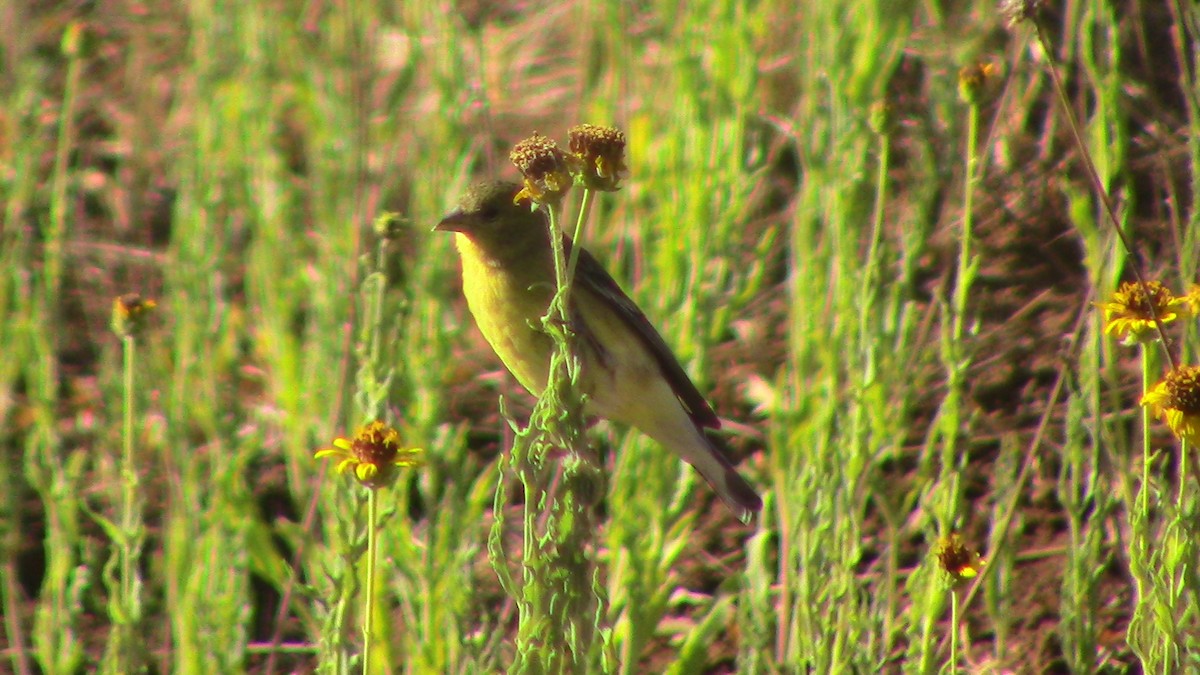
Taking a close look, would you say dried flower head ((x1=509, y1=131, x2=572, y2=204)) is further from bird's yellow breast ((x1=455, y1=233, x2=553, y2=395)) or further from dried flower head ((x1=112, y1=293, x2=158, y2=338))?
bird's yellow breast ((x1=455, y1=233, x2=553, y2=395))

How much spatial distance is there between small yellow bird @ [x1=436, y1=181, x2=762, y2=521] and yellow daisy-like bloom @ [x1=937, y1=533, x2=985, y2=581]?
3.50 ft

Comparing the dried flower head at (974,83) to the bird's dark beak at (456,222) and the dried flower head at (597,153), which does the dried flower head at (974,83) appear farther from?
the dried flower head at (597,153)

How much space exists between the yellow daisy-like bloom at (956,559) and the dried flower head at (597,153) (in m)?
0.99

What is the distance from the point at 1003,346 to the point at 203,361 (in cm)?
253

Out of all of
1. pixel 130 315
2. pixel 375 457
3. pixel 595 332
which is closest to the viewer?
pixel 375 457

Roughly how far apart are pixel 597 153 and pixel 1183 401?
3.31ft

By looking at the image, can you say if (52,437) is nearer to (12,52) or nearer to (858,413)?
(858,413)

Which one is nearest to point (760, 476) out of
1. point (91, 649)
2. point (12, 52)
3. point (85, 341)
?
point (91, 649)

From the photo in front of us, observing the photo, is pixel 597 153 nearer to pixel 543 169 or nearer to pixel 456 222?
pixel 543 169

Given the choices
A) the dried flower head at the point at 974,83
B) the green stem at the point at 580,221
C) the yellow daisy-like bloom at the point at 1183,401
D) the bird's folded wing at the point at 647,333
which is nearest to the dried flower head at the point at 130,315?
the bird's folded wing at the point at 647,333

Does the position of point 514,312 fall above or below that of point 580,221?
above

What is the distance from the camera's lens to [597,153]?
1844mm

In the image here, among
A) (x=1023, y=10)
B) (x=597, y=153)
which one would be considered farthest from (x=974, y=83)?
(x=597, y=153)

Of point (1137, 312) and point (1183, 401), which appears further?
point (1137, 312)
